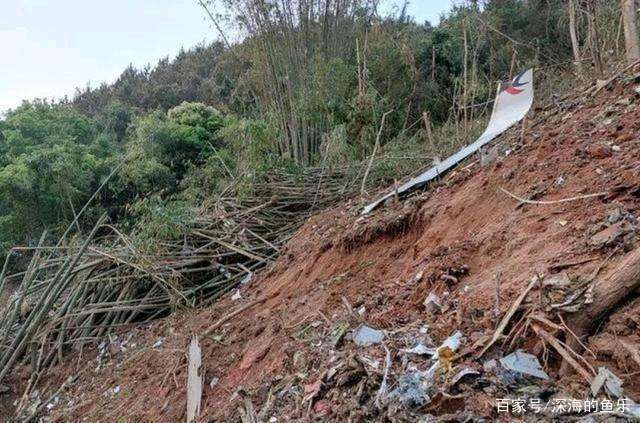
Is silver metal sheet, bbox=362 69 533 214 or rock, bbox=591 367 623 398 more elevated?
silver metal sheet, bbox=362 69 533 214

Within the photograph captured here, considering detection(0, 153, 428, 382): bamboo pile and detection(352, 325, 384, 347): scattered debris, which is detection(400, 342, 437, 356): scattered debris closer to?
detection(352, 325, 384, 347): scattered debris

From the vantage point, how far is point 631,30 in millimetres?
3357

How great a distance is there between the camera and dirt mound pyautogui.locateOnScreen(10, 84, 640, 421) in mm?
1527

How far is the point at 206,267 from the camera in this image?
169 inches

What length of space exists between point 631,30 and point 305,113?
3.89 metres

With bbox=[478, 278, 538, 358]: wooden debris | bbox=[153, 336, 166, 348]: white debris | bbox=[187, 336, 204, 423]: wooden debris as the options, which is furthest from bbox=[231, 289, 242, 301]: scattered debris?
bbox=[478, 278, 538, 358]: wooden debris

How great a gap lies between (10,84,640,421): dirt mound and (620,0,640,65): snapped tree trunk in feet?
1.60

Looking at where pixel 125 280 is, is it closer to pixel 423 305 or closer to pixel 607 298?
pixel 423 305

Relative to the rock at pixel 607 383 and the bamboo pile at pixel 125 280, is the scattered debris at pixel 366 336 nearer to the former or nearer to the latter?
the rock at pixel 607 383

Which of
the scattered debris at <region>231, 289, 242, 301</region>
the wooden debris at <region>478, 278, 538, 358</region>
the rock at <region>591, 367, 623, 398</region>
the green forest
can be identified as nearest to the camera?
the rock at <region>591, 367, 623, 398</region>

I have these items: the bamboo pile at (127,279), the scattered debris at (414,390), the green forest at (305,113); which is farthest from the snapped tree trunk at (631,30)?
the scattered debris at (414,390)

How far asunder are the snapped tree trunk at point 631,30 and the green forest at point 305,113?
0.67 ft

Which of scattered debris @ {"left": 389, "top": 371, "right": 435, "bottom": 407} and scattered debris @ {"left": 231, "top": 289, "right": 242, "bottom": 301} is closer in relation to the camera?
scattered debris @ {"left": 389, "top": 371, "right": 435, "bottom": 407}

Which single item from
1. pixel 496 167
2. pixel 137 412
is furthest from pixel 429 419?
pixel 137 412
